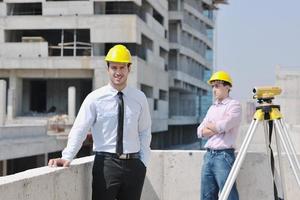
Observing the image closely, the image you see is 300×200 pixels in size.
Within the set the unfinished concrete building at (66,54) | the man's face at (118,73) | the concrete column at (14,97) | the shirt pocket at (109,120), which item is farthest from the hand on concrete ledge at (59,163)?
the concrete column at (14,97)

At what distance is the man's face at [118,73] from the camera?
13.9 feet

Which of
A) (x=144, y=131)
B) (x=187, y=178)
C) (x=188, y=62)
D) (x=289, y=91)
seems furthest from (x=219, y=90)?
(x=188, y=62)

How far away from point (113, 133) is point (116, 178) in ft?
1.18

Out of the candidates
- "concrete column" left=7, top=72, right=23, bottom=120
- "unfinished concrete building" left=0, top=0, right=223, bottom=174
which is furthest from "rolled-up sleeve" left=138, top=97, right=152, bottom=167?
"concrete column" left=7, top=72, right=23, bottom=120

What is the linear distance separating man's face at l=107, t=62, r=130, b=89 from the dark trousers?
0.61m

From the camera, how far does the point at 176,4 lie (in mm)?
49281

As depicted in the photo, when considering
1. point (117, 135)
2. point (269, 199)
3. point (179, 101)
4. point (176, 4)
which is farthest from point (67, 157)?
point (179, 101)

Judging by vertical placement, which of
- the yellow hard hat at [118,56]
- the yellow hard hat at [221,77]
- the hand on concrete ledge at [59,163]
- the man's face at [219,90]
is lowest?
the hand on concrete ledge at [59,163]

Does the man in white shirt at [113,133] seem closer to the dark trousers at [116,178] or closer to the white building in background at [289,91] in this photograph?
the dark trousers at [116,178]

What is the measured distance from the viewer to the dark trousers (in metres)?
4.27

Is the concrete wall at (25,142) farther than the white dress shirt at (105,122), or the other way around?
the concrete wall at (25,142)

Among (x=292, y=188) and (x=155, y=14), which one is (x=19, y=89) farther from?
(x=292, y=188)

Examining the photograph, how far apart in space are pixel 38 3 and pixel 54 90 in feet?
20.8

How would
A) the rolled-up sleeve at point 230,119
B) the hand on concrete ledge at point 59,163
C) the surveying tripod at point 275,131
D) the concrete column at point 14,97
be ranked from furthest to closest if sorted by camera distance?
the concrete column at point 14,97 → the rolled-up sleeve at point 230,119 → the surveying tripod at point 275,131 → the hand on concrete ledge at point 59,163
